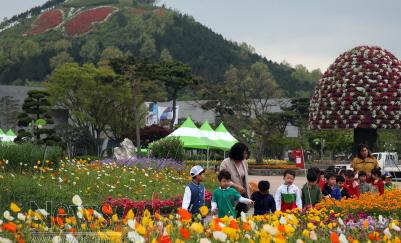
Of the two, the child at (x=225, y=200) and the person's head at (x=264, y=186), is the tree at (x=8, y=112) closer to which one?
the person's head at (x=264, y=186)

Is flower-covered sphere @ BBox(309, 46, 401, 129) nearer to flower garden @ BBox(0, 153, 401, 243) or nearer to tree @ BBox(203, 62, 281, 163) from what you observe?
flower garden @ BBox(0, 153, 401, 243)

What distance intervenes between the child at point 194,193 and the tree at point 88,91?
1891 inches

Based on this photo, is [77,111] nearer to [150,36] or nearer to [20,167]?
[20,167]

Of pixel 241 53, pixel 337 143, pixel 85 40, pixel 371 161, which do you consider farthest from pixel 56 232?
pixel 85 40

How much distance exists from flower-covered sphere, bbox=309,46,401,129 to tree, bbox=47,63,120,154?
119 ft

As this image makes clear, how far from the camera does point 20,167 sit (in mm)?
15055

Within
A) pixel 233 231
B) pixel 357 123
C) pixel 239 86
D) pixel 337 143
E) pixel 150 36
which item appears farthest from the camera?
pixel 150 36

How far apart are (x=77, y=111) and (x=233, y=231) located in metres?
53.4

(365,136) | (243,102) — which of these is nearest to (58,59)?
(243,102)

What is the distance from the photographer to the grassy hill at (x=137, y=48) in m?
138

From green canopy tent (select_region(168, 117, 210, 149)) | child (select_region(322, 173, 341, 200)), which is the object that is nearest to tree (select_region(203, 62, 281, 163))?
green canopy tent (select_region(168, 117, 210, 149))

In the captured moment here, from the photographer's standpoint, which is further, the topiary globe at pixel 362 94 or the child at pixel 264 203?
the topiary globe at pixel 362 94

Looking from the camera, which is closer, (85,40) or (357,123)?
(357,123)

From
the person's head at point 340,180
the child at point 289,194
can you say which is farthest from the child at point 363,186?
the child at point 289,194
